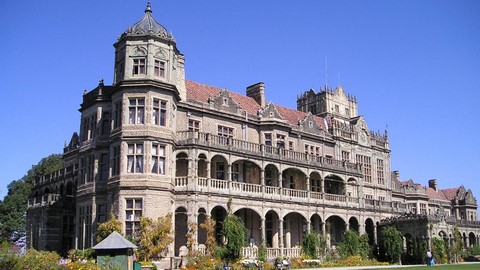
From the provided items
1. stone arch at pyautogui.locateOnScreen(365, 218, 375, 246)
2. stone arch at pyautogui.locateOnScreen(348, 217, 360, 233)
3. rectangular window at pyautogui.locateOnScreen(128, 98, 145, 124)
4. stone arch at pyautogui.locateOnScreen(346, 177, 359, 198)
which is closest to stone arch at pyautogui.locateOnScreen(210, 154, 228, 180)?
rectangular window at pyautogui.locateOnScreen(128, 98, 145, 124)

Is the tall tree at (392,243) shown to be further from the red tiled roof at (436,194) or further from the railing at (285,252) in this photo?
the red tiled roof at (436,194)

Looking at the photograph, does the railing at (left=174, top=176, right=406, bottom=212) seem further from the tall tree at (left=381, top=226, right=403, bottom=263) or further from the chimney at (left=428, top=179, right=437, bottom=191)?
the chimney at (left=428, top=179, right=437, bottom=191)

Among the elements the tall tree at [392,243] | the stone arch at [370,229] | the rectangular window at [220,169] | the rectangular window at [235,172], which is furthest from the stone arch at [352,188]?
the rectangular window at [220,169]

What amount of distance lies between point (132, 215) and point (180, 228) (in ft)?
14.7

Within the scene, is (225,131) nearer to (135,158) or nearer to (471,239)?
(135,158)

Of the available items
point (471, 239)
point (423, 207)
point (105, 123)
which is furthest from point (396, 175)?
point (105, 123)

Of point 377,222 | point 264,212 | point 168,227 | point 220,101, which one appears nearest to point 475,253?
point 377,222

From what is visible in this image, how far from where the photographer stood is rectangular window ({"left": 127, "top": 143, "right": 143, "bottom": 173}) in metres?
32.9

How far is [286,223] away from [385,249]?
881cm

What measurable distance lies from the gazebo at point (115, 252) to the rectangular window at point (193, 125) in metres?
17.2

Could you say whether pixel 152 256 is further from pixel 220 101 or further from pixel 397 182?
pixel 397 182

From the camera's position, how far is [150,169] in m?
32.9

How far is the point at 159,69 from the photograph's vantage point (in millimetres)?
34594

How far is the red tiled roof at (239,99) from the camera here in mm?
40391
